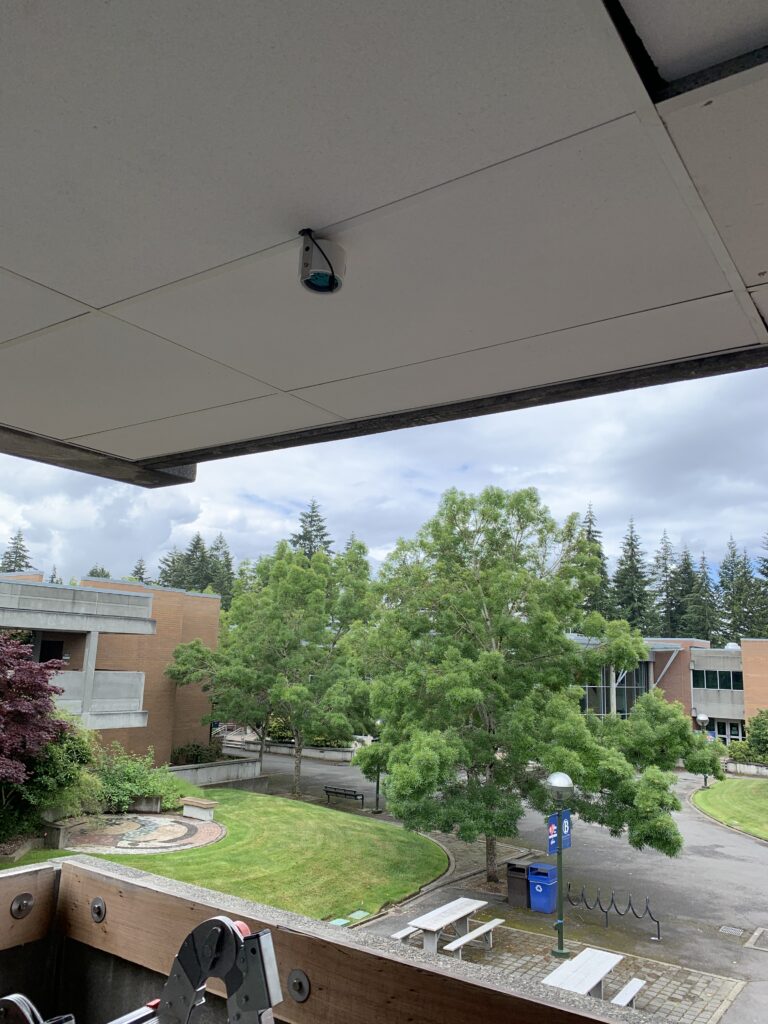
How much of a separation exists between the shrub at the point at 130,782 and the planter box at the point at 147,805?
98 millimetres

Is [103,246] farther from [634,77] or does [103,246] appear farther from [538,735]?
[538,735]

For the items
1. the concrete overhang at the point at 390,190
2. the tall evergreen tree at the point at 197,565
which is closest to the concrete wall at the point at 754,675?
the concrete overhang at the point at 390,190

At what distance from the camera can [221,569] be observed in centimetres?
6838

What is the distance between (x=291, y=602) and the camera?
2044cm

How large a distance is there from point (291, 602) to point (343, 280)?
64.2 feet

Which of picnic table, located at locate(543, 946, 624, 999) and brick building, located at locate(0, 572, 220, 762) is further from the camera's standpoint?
brick building, located at locate(0, 572, 220, 762)

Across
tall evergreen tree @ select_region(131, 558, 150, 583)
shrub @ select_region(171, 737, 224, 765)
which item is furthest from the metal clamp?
tall evergreen tree @ select_region(131, 558, 150, 583)

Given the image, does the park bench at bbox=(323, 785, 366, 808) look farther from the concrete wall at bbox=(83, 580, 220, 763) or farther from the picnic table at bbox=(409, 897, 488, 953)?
the picnic table at bbox=(409, 897, 488, 953)

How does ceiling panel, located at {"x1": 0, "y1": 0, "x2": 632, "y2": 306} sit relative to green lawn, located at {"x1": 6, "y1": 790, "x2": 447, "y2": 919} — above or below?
above

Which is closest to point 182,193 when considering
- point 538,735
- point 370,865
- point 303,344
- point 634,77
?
point 303,344

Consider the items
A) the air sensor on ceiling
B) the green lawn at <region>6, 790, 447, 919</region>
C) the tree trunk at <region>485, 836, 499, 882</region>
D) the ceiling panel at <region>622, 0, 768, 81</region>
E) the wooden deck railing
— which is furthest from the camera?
the tree trunk at <region>485, 836, 499, 882</region>

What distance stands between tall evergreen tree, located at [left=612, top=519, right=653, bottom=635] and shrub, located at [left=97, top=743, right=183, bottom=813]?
4648 centimetres

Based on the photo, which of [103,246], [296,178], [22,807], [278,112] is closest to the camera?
[278,112]

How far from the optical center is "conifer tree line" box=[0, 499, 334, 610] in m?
62.3
